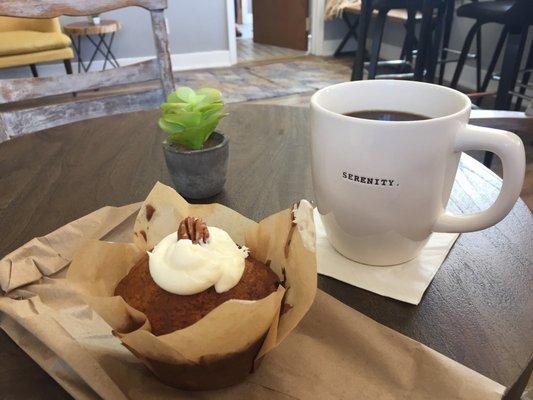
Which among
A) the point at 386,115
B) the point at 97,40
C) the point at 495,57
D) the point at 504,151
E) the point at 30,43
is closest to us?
the point at 504,151

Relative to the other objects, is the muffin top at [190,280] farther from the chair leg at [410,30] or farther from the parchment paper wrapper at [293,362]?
the chair leg at [410,30]

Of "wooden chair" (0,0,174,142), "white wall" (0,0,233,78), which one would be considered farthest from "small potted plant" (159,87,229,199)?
"white wall" (0,0,233,78)

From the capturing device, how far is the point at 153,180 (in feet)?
2.14

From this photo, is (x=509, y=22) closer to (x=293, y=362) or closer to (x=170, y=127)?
(x=170, y=127)

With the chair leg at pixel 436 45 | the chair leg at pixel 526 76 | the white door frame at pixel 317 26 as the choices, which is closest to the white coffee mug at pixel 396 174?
the chair leg at pixel 436 45

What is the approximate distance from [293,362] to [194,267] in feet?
0.37

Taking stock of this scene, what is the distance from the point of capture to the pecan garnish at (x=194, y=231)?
362 mm

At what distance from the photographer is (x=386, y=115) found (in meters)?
0.50

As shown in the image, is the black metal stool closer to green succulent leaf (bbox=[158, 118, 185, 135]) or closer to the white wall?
green succulent leaf (bbox=[158, 118, 185, 135])

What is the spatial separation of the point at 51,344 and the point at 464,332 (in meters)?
0.35

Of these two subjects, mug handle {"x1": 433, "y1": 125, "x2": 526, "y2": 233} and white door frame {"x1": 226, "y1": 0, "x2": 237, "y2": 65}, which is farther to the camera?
white door frame {"x1": 226, "y1": 0, "x2": 237, "y2": 65}

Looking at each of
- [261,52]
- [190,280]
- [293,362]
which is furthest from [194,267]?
[261,52]

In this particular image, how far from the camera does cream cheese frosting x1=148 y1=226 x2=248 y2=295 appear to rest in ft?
1.13

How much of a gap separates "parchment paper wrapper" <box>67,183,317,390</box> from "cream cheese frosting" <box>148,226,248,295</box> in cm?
4
